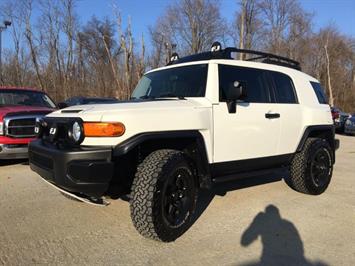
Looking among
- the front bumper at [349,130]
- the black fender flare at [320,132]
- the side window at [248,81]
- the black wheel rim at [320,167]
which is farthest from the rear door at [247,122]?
the front bumper at [349,130]

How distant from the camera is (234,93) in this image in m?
4.62

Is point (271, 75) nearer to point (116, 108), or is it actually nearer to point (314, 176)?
point (314, 176)

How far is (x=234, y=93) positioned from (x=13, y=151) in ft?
17.3

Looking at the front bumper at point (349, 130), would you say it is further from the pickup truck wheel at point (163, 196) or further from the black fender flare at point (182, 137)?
the pickup truck wheel at point (163, 196)

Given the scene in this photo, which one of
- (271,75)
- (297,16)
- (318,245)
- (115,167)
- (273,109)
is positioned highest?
(297,16)

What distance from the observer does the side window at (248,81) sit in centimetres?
488

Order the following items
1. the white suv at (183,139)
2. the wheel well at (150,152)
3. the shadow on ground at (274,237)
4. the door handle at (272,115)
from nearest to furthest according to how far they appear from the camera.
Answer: the shadow on ground at (274,237) → the white suv at (183,139) → the wheel well at (150,152) → the door handle at (272,115)

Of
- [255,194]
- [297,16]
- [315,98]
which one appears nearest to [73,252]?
[255,194]

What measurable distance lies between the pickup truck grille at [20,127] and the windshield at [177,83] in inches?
138

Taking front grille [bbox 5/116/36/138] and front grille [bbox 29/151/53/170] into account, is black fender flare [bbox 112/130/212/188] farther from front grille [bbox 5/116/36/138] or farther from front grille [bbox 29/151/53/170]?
front grille [bbox 5/116/36/138]

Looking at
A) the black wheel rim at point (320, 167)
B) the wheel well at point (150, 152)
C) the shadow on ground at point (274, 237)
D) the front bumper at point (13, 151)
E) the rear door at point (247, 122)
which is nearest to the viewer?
the shadow on ground at point (274, 237)

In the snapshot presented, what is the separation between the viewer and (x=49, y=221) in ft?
15.7

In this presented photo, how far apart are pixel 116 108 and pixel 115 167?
0.62 meters

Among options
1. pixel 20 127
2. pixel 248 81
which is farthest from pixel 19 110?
pixel 248 81
